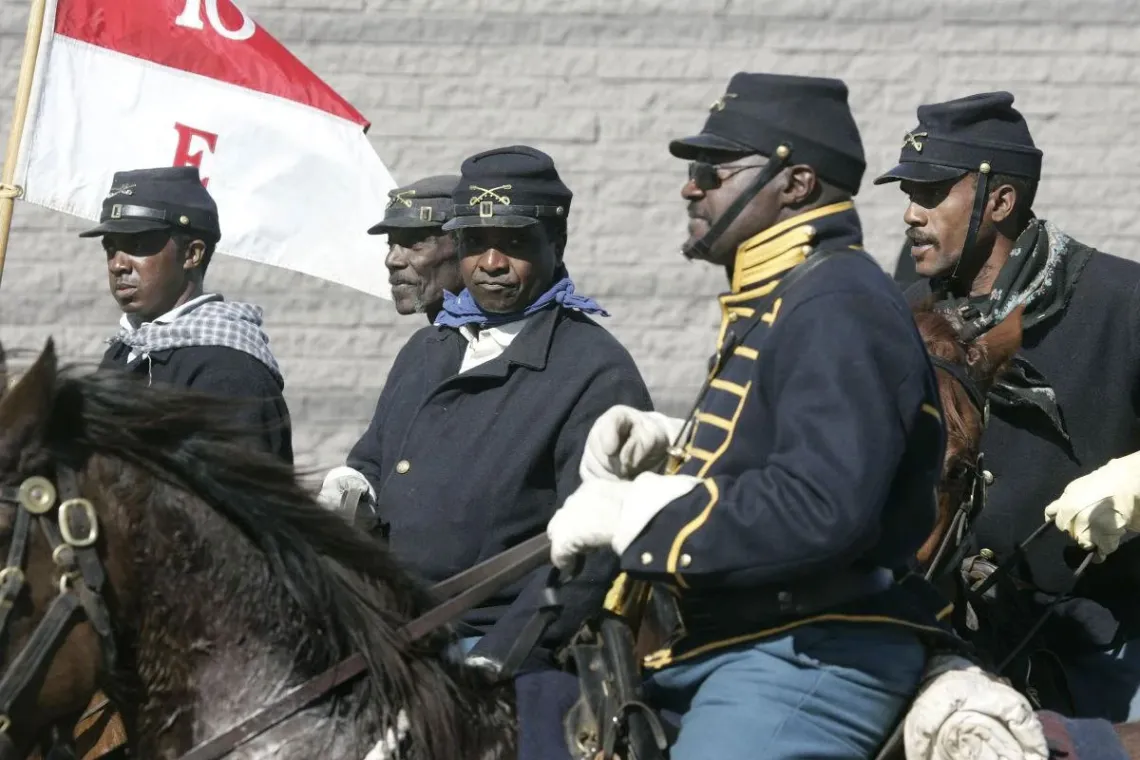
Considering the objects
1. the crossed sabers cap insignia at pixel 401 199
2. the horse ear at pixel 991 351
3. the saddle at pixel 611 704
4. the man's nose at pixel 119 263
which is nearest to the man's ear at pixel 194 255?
the man's nose at pixel 119 263

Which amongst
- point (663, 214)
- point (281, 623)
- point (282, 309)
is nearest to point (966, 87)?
point (663, 214)

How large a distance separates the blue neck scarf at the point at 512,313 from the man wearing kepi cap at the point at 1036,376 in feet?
2.74

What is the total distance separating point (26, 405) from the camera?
2.69 m

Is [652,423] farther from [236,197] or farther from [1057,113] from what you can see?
[1057,113]

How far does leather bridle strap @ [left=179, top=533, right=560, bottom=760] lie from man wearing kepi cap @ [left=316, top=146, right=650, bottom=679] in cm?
43

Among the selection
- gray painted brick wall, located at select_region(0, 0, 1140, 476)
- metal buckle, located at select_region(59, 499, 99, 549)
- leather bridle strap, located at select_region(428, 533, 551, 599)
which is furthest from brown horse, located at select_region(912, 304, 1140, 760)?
gray painted brick wall, located at select_region(0, 0, 1140, 476)

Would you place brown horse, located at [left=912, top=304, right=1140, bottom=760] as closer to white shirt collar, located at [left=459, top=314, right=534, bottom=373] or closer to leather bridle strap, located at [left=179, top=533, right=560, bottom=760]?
white shirt collar, located at [left=459, top=314, right=534, bottom=373]

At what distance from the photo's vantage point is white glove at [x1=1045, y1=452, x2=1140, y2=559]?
12.4ft

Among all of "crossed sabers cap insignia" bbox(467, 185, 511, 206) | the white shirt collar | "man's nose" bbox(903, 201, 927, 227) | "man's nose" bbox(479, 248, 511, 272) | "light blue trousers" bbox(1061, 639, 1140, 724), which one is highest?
"man's nose" bbox(903, 201, 927, 227)

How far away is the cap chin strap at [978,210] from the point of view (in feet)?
14.7

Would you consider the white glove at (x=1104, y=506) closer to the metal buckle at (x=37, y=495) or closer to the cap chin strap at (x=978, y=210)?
the cap chin strap at (x=978, y=210)

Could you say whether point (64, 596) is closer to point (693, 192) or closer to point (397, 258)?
point (693, 192)

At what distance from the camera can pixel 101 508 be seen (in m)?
2.75

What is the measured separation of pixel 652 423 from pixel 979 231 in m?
1.67
